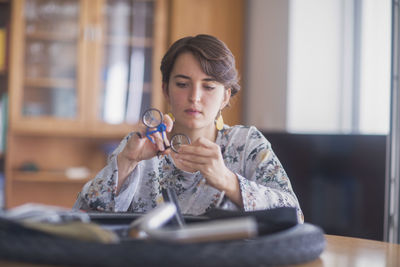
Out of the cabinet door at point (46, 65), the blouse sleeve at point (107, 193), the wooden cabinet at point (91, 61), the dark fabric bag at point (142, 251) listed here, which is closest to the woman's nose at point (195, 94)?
the blouse sleeve at point (107, 193)

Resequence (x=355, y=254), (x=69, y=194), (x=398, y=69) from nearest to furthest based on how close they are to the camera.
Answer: (x=355, y=254)
(x=398, y=69)
(x=69, y=194)

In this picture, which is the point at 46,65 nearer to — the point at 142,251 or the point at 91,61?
the point at 91,61

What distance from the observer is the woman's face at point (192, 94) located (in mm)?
1366

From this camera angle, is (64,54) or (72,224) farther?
(64,54)

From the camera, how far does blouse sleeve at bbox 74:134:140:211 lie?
120cm

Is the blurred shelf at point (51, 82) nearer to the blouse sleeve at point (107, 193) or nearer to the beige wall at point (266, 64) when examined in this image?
the beige wall at point (266, 64)

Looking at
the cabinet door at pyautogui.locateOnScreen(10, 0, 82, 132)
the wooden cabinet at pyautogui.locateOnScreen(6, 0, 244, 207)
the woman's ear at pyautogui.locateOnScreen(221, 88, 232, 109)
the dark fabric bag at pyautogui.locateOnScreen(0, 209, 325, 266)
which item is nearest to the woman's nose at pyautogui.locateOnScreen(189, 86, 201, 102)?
the woman's ear at pyautogui.locateOnScreen(221, 88, 232, 109)

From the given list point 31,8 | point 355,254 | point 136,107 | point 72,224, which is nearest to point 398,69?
point 355,254

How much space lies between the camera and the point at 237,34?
10.2 ft

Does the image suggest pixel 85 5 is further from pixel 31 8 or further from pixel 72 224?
pixel 72 224

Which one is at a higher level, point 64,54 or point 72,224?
point 64,54

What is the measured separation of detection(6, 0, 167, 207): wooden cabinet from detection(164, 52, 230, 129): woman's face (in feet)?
5.59

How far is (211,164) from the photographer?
107 cm

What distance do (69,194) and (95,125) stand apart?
57 cm
